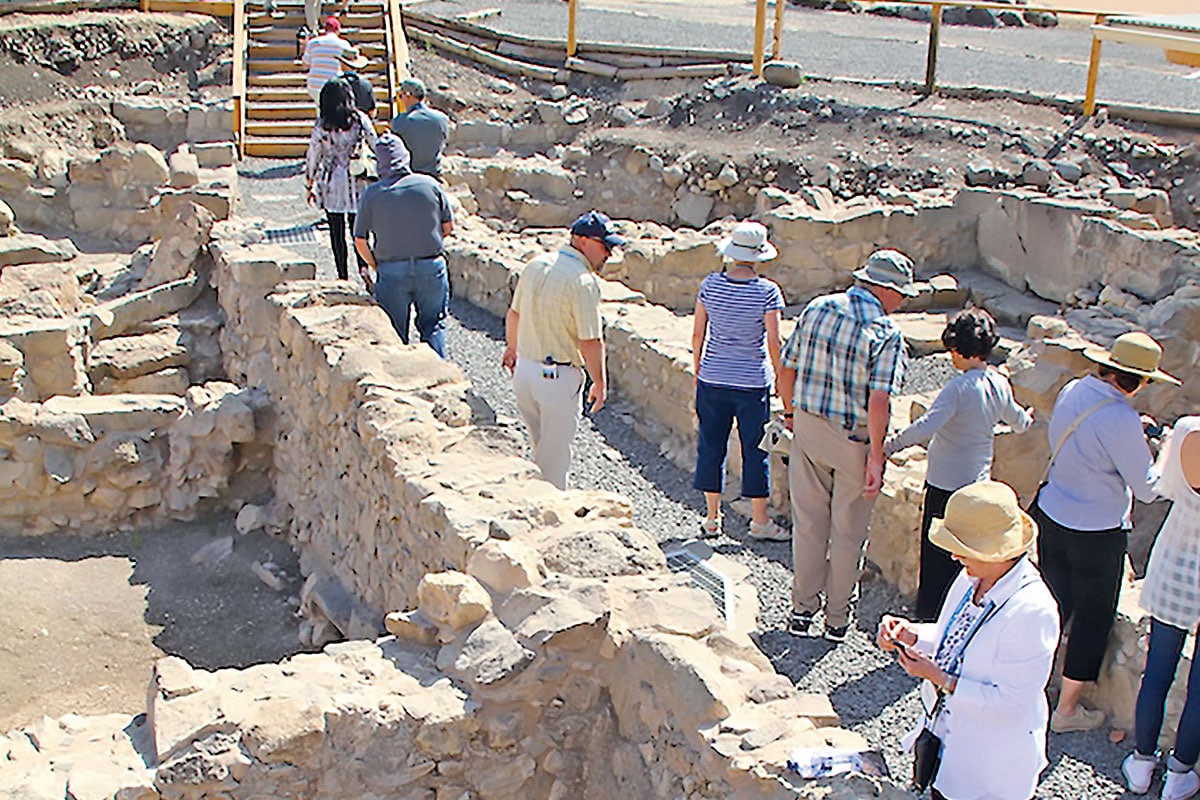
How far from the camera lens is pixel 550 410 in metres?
6.56

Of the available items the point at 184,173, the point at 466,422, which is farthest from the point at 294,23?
the point at 466,422

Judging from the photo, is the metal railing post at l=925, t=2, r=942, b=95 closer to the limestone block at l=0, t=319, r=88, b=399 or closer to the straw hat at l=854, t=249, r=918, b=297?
the limestone block at l=0, t=319, r=88, b=399

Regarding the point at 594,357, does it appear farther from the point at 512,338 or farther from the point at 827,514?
the point at 827,514

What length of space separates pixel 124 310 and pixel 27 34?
429 inches

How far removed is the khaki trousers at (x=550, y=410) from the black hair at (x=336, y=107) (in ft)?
11.0

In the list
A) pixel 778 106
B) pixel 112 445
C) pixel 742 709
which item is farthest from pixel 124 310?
pixel 778 106

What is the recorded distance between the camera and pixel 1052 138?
15.6m

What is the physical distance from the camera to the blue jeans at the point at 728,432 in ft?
22.7

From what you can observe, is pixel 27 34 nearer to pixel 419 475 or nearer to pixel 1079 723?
pixel 419 475

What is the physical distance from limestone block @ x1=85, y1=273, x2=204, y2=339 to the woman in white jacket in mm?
8066

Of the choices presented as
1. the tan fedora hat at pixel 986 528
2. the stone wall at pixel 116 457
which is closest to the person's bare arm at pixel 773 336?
the tan fedora hat at pixel 986 528

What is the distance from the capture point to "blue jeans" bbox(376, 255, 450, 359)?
793 centimetres

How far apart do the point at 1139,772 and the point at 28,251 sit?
11.2 m

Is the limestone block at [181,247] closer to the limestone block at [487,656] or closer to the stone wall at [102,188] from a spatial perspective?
the stone wall at [102,188]
